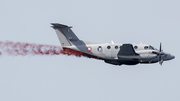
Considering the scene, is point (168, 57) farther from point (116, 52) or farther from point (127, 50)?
point (116, 52)

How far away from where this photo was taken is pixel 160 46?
1671 inches

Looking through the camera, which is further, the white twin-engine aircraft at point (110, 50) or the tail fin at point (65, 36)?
the tail fin at point (65, 36)

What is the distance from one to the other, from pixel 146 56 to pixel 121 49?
3165 mm

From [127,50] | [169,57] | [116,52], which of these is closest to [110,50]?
[116,52]

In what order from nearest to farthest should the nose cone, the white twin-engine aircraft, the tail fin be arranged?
the white twin-engine aircraft, the tail fin, the nose cone

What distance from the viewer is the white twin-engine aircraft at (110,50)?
137 feet

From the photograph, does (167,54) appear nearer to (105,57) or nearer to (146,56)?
(146,56)

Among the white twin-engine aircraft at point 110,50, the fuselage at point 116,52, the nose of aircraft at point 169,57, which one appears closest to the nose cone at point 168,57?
the nose of aircraft at point 169,57

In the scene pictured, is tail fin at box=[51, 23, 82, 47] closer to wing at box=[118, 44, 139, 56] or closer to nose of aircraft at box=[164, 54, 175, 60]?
wing at box=[118, 44, 139, 56]

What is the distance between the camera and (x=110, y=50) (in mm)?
41875

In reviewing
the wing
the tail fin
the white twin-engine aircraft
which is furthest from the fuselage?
the tail fin

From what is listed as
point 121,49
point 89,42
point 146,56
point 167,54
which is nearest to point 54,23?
Result: point 89,42

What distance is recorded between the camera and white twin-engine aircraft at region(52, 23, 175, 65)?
137 ft

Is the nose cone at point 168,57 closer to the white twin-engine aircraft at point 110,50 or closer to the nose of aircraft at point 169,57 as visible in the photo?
the nose of aircraft at point 169,57
